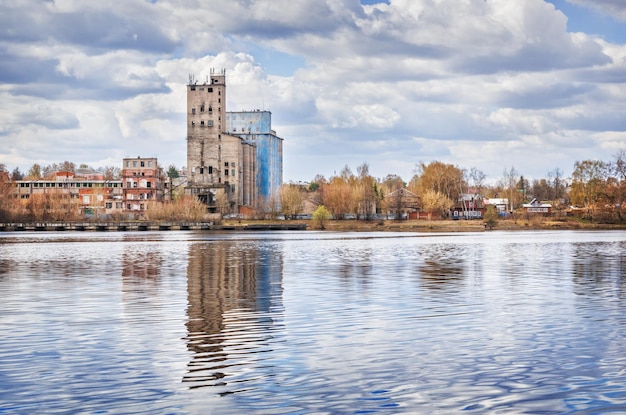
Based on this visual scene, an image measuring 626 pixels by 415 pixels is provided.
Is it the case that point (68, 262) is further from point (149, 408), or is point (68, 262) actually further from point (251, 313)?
point (149, 408)

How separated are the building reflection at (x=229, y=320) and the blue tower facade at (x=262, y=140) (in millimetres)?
136704

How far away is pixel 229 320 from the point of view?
798 inches

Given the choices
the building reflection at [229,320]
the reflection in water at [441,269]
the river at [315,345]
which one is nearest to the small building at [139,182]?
the reflection in water at [441,269]

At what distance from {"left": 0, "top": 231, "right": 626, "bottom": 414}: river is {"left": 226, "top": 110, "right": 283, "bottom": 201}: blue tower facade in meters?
144

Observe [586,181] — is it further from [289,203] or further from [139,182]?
[139,182]

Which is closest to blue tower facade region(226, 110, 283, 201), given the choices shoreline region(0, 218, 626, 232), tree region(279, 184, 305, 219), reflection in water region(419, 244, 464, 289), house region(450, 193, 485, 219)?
tree region(279, 184, 305, 219)

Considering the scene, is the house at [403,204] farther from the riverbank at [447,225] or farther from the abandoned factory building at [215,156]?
the abandoned factory building at [215,156]

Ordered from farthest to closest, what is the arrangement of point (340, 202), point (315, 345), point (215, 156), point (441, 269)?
point (215, 156), point (340, 202), point (441, 269), point (315, 345)

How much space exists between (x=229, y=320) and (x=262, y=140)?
15778 centimetres

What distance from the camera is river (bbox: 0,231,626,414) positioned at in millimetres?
12062

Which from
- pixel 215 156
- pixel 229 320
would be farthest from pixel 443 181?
pixel 229 320

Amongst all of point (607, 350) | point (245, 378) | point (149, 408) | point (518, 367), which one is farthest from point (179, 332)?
point (607, 350)

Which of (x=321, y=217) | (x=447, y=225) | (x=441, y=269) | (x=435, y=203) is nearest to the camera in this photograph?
(x=441, y=269)

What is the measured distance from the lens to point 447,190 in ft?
584
